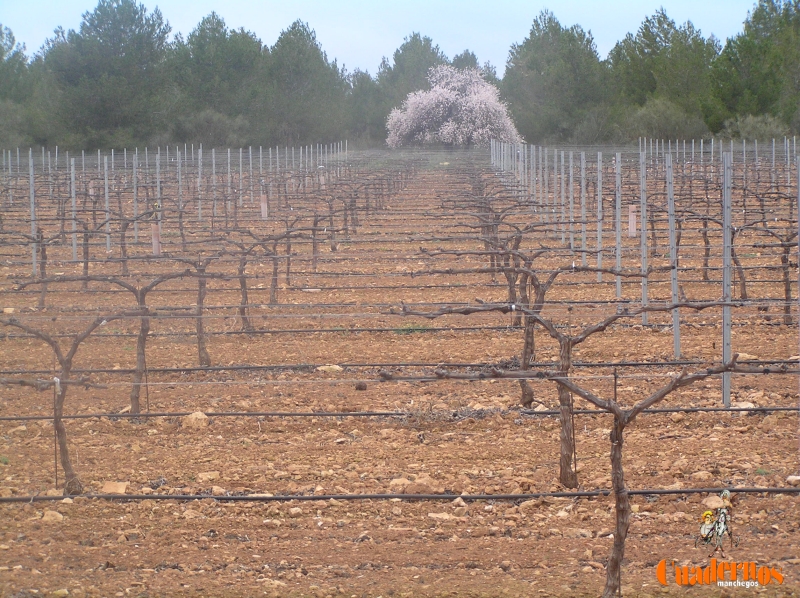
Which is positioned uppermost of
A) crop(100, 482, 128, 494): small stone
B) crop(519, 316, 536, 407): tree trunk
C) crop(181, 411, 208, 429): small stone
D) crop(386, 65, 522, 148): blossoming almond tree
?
crop(386, 65, 522, 148): blossoming almond tree

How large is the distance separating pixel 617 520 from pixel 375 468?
1861 mm

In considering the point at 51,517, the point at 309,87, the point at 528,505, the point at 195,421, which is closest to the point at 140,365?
the point at 195,421

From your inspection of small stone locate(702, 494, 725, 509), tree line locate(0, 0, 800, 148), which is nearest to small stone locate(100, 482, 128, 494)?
small stone locate(702, 494, 725, 509)

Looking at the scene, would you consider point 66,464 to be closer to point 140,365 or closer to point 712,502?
point 140,365

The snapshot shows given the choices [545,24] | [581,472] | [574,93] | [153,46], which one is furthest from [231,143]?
[581,472]

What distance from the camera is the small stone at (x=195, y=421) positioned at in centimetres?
591

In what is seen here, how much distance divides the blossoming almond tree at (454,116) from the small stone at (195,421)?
39346 mm

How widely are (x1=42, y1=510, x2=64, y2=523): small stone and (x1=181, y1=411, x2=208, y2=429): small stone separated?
4.95 feet

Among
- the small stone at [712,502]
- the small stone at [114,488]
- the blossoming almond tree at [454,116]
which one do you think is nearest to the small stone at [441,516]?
the small stone at [712,502]

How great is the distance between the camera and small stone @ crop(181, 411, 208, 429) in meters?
5.91

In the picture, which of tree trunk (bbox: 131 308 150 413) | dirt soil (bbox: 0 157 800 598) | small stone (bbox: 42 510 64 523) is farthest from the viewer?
tree trunk (bbox: 131 308 150 413)

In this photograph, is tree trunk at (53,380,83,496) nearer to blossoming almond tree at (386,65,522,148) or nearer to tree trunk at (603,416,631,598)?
tree trunk at (603,416,631,598)

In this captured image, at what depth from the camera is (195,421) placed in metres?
5.93

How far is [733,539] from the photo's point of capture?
4020 millimetres
